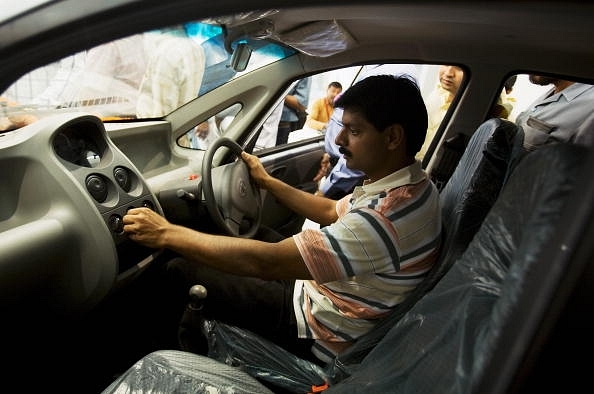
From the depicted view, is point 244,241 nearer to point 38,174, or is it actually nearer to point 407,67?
point 38,174

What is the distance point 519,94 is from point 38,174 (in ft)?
7.79

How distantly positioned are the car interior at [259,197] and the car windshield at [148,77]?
20mm

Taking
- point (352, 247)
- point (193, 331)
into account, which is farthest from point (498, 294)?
point (193, 331)

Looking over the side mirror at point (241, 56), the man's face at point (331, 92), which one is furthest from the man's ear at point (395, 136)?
the man's face at point (331, 92)

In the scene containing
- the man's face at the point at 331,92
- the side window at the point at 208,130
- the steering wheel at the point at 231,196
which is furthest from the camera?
the man's face at the point at 331,92

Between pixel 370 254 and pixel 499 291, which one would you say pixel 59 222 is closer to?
pixel 370 254

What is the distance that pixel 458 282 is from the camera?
2.18 feet

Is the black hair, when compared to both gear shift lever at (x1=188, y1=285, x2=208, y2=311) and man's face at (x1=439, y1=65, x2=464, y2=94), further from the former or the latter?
man's face at (x1=439, y1=65, x2=464, y2=94)

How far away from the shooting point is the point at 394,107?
1256mm

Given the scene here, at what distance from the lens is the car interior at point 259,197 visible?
0.50 meters

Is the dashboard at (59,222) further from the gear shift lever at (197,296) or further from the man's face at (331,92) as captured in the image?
the man's face at (331,92)

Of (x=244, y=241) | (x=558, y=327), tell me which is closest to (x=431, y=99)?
Result: (x=244, y=241)

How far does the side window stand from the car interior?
1 centimetres

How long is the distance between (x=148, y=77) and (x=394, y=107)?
1777mm
